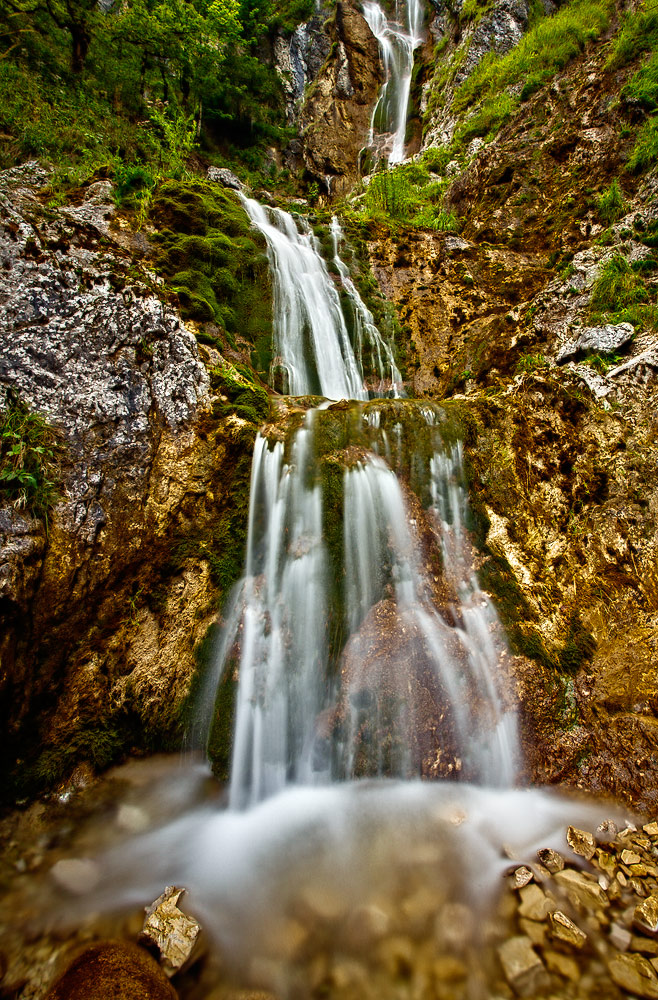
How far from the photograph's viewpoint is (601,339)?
5.91 meters

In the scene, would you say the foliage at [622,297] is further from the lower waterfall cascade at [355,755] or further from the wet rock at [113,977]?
the wet rock at [113,977]

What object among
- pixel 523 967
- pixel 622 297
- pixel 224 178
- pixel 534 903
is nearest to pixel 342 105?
pixel 224 178

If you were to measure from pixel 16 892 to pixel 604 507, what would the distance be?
20.7 feet

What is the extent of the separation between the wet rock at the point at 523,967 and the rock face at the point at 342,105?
23.0 metres

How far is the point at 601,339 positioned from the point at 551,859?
5.97m

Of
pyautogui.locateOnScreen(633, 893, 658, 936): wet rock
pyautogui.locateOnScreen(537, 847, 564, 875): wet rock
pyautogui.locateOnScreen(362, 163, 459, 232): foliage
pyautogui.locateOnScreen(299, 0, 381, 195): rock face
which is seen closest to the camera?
pyautogui.locateOnScreen(633, 893, 658, 936): wet rock

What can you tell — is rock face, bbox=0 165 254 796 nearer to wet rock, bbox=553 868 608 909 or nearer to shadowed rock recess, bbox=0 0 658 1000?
shadowed rock recess, bbox=0 0 658 1000

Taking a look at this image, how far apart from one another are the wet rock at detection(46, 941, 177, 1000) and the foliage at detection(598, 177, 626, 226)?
1124cm

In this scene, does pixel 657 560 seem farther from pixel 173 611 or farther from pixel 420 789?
pixel 173 611

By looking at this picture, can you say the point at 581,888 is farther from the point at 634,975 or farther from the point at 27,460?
the point at 27,460

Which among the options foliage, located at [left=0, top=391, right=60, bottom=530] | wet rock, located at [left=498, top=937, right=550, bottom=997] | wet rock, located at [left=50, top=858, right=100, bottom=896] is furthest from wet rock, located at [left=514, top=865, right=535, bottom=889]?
foliage, located at [left=0, top=391, right=60, bottom=530]

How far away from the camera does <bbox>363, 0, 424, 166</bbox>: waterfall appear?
64.8 feet

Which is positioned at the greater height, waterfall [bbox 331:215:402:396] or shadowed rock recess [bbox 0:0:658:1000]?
waterfall [bbox 331:215:402:396]

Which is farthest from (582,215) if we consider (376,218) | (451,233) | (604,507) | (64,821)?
(64,821)
